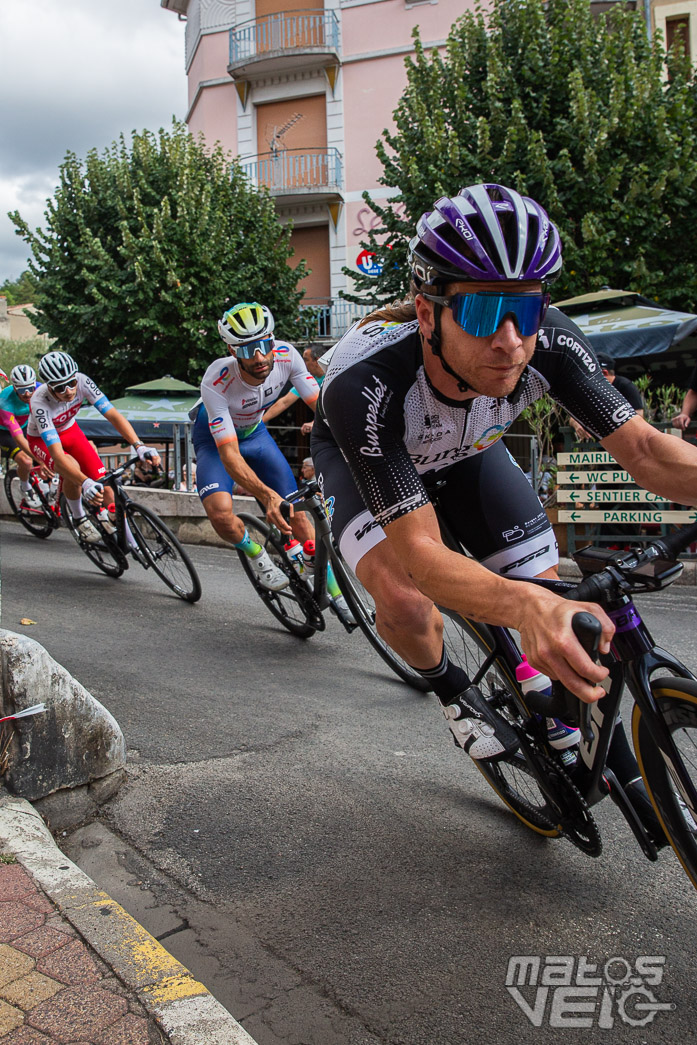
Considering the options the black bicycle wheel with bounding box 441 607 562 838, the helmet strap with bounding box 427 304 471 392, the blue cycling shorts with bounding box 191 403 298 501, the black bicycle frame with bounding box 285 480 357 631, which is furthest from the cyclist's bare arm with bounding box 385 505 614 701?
the blue cycling shorts with bounding box 191 403 298 501

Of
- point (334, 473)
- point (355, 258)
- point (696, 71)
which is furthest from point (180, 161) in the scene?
point (334, 473)

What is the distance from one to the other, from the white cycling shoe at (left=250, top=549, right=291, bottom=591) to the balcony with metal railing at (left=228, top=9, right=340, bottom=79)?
27.0 meters

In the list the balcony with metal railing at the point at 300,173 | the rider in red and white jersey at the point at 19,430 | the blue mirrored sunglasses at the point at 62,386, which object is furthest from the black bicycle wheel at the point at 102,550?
the balcony with metal railing at the point at 300,173

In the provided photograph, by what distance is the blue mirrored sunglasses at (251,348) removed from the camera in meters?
6.01

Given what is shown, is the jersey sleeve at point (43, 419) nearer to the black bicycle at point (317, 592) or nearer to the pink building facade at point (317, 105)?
the black bicycle at point (317, 592)

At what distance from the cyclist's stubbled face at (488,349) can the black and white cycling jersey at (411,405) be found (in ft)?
0.92

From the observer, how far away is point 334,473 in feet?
11.1

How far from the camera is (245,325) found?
19.7ft

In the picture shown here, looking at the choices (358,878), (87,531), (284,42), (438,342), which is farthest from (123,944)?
(284,42)

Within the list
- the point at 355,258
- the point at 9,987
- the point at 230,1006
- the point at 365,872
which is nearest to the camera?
the point at 9,987

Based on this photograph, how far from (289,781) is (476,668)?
106cm

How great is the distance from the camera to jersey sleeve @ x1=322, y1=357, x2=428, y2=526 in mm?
2406

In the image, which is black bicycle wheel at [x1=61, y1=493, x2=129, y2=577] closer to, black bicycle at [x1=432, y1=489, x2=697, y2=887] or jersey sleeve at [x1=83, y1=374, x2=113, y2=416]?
jersey sleeve at [x1=83, y1=374, x2=113, y2=416]

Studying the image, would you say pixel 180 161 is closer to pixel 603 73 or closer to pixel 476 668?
pixel 603 73
